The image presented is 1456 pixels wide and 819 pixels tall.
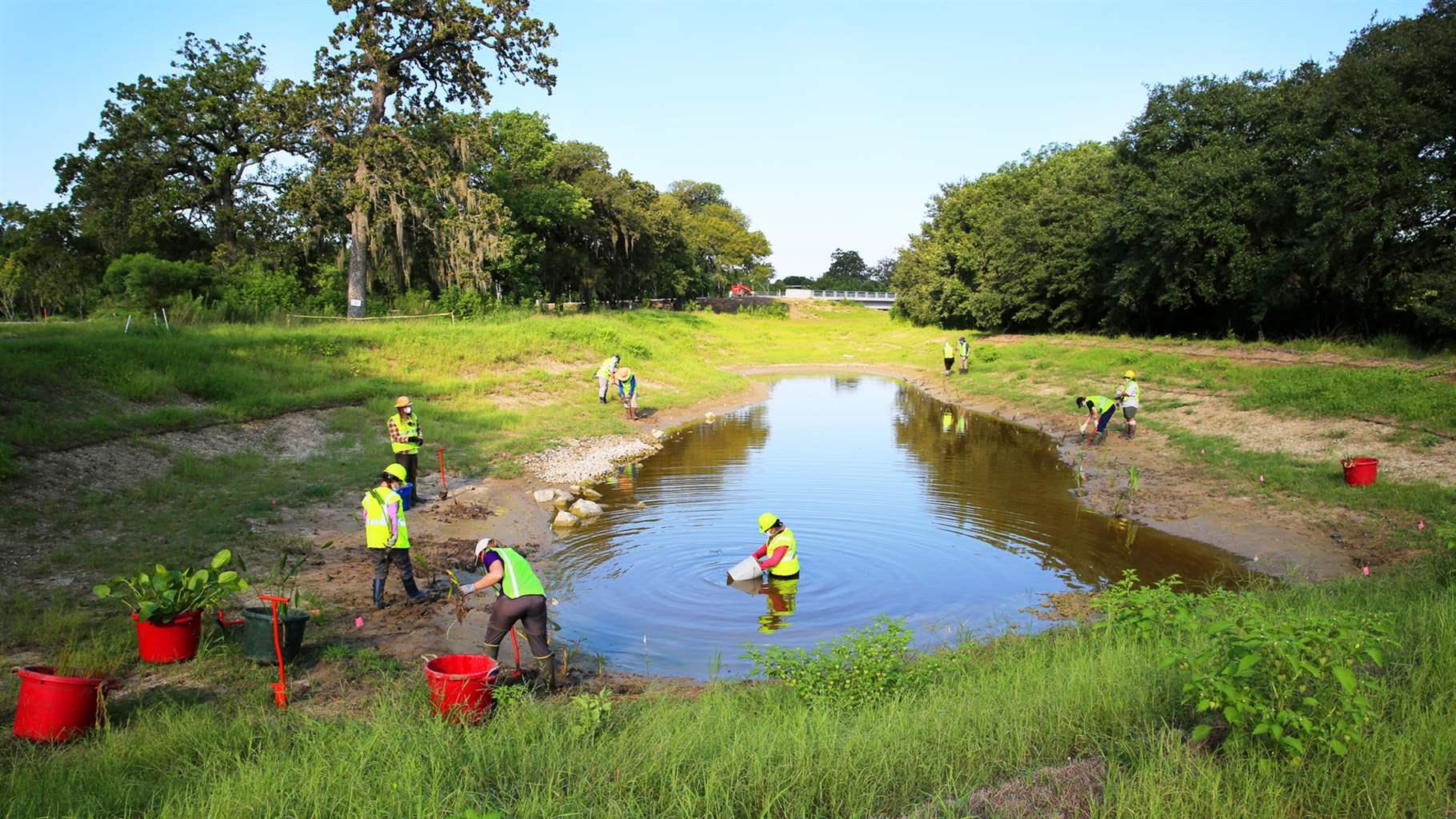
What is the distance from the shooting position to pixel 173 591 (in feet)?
26.0

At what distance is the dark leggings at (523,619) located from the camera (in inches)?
331

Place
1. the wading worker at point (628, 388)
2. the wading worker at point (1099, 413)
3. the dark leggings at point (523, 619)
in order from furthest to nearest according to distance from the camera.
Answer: the wading worker at point (628, 388) → the wading worker at point (1099, 413) → the dark leggings at point (523, 619)

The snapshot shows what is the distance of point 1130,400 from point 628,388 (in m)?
14.9

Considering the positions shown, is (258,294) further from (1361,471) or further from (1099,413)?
(1361,471)

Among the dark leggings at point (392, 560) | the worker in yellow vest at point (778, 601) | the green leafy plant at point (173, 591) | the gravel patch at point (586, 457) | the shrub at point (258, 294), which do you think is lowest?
the worker in yellow vest at point (778, 601)

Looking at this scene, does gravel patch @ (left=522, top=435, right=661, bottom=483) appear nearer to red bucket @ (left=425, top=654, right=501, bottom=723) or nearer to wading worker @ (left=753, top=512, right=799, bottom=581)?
wading worker @ (left=753, top=512, right=799, bottom=581)

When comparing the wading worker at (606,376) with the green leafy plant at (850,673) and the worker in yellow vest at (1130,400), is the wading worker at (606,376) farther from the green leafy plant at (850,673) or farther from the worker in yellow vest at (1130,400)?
the green leafy plant at (850,673)

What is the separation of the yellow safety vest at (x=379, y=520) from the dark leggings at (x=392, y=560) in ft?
0.37

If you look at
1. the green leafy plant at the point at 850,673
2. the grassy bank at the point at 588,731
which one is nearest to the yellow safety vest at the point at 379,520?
the grassy bank at the point at 588,731

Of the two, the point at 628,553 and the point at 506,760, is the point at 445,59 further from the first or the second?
the point at 506,760

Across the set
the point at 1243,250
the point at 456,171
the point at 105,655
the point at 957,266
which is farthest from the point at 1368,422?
the point at 957,266

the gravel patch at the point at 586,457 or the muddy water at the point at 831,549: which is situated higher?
the gravel patch at the point at 586,457

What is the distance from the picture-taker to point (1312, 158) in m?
25.5

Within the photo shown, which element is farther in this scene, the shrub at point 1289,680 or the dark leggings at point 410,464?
the dark leggings at point 410,464
